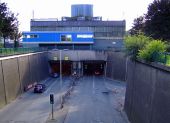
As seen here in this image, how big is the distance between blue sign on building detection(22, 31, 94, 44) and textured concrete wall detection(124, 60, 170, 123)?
61863mm

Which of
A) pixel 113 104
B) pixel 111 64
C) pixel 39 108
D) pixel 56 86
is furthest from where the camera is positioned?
pixel 111 64

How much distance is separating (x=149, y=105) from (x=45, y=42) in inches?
2788

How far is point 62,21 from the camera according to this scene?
4309 inches

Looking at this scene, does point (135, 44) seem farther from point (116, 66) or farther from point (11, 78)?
point (116, 66)

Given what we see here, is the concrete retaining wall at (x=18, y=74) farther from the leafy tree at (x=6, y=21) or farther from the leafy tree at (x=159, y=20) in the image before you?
the leafy tree at (x=159, y=20)

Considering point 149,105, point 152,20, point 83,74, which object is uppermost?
point 152,20

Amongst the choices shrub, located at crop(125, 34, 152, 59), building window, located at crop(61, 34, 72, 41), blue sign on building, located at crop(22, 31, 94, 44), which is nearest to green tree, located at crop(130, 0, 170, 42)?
shrub, located at crop(125, 34, 152, 59)

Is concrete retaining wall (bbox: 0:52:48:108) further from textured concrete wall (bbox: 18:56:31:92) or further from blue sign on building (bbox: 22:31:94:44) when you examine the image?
blue sign on building (bbox: 22:31:94:44)

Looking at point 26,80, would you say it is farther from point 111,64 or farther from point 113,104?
point 111,64

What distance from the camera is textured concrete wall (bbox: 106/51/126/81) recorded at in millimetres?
71181

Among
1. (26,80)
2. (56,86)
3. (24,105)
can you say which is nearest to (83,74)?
(56,86)

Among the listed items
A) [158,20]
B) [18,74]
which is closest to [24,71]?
[18,74]

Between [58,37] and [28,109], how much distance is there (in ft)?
174

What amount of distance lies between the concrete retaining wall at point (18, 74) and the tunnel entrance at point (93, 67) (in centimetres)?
1756
